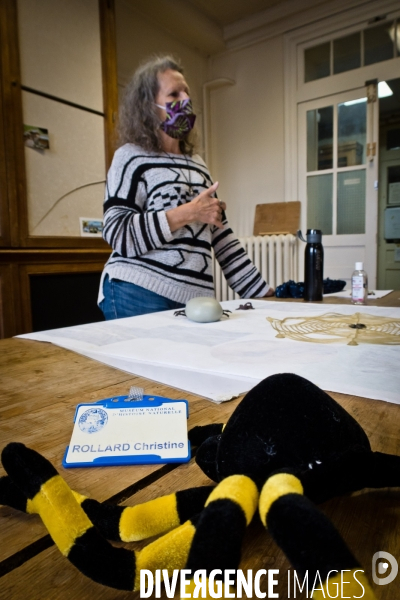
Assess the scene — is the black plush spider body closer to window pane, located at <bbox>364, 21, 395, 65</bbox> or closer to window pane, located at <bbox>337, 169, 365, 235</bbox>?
window pane, located at <bbox>337, 169, 365, 235</bbox>

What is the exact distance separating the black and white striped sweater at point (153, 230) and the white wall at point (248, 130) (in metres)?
2.33

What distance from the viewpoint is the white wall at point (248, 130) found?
326 cm

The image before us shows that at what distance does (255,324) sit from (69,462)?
1.81 feet

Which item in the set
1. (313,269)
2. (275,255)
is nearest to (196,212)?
(313,269)

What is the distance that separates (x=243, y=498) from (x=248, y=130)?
11.9ft

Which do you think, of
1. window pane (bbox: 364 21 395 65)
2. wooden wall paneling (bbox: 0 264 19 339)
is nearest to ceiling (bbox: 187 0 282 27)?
window pane (bbox: 364 21 395 65)

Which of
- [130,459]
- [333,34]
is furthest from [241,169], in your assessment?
[130,459]

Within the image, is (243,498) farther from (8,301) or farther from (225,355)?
(8,301)

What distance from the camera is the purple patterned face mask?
1.23 meters

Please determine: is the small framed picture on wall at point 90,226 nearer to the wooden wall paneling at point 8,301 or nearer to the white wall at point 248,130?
the wooden wall paneling at point 8,301

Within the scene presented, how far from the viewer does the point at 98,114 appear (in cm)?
223

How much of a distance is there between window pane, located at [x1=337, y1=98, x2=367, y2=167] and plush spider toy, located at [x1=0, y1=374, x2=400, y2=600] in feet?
10.3

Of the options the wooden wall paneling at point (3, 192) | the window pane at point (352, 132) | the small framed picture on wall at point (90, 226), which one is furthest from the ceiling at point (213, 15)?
the small framed picture on wall at point (90, 226)

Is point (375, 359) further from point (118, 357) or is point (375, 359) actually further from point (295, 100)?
point (295, 100)
